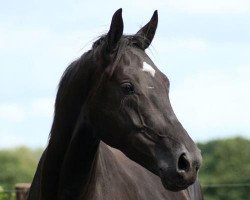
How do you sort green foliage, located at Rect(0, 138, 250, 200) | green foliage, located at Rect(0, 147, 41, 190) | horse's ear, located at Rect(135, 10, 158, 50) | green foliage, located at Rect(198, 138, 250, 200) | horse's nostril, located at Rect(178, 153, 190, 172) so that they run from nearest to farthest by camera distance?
horse's nostril, located at Rect(178, 153, 190, 172)
horse's ear, located at Rect(135, 10, 158, 50)
green foliage, located at Rect(0, 138, 250, 200)
green foliage, located at Rect(198, 138, 250, 200)
green foliage, located at Rect(0, 147, 41, 190)

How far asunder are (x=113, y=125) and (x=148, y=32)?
72 cm

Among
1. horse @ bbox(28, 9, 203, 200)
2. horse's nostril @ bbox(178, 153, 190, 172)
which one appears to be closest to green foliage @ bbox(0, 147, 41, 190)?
horse @ bbox(28, 9, 203, 200)

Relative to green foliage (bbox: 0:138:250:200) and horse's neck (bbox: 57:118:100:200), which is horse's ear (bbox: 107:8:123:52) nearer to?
horse's neck (bbox: 57:118:100:200)

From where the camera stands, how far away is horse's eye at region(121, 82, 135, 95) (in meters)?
4.40

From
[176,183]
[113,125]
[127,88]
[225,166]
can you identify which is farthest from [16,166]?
[176,183]

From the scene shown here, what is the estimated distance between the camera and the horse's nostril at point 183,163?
4.12 meters

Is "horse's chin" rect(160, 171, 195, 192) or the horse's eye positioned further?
the horse's eye

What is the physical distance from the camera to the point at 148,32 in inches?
191

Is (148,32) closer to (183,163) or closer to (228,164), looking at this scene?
(183,163)

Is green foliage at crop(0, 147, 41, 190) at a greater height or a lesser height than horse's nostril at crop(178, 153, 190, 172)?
lesser

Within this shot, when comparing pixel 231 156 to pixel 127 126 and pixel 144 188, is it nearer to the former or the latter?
pixel 144 188

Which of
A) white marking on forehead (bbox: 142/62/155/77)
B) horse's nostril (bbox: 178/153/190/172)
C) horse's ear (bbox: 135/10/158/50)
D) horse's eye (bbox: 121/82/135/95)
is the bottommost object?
horse's nostril (bbox: 178/153/190/172)

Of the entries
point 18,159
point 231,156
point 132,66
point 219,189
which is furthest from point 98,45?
point 18,159

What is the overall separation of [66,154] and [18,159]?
62.4ft
